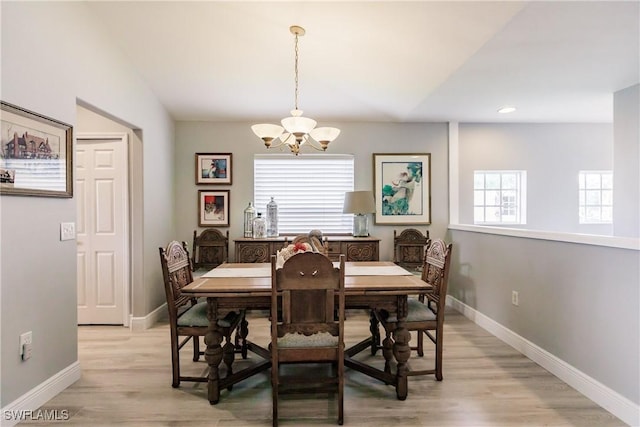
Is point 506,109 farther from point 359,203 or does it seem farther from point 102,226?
point 102,226

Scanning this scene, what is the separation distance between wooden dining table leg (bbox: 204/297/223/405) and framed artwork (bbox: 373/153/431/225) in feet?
9.25

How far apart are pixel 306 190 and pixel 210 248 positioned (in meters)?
1.44

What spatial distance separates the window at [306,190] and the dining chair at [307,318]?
8.37ft

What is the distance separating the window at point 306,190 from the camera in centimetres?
446

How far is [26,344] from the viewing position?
2.02 m

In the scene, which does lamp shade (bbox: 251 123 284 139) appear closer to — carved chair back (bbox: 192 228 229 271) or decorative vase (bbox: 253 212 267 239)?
decorative vase (bbox: 253 212 267 239)

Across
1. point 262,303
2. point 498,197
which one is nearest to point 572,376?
point 262,303

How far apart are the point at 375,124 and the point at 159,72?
102 inches

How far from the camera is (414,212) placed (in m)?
4.45

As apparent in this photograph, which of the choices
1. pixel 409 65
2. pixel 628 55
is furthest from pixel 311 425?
pixel 628 55

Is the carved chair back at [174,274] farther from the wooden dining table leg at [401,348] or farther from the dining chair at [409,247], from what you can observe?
the dining chair at [409,247]

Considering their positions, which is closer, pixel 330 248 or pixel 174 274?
pixel 174 274

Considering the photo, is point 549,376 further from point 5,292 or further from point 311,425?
point 5,292

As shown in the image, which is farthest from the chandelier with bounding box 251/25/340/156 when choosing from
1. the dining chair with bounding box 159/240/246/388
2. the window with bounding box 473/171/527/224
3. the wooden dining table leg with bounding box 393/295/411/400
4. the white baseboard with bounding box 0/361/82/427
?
the window with bounding box 473/171/527/224
